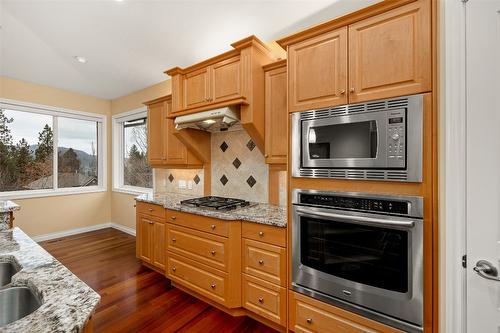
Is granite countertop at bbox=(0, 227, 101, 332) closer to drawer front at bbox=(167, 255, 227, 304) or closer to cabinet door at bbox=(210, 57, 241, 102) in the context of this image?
drawer front at bbox=(167, 255, 227, 304)

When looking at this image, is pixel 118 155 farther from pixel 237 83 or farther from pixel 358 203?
pixel 358 203

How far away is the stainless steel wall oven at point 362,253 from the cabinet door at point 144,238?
2029 millimetres

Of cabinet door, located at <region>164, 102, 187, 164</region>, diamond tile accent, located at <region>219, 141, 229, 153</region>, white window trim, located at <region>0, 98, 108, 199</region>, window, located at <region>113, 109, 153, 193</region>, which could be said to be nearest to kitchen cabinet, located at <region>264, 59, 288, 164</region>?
diamond tile accent, located at <region>219, 141, 229, 153</region>

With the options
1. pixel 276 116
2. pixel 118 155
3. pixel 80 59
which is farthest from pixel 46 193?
pixel 276 116

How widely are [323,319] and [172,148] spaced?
2630mm

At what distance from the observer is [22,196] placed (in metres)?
3.85

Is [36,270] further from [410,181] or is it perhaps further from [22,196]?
[22,196]

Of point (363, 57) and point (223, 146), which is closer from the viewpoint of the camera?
point (363, 57)

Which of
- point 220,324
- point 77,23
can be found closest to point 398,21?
point 220,324

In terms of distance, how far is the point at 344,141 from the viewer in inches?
62.1

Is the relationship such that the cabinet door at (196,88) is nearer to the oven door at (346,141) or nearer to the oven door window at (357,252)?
the oven door at (346,141)

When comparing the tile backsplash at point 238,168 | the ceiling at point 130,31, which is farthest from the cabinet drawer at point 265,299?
the ceiling at point 130,31

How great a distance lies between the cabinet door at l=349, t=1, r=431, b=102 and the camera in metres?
1.31

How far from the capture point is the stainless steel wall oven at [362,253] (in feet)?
4.41
